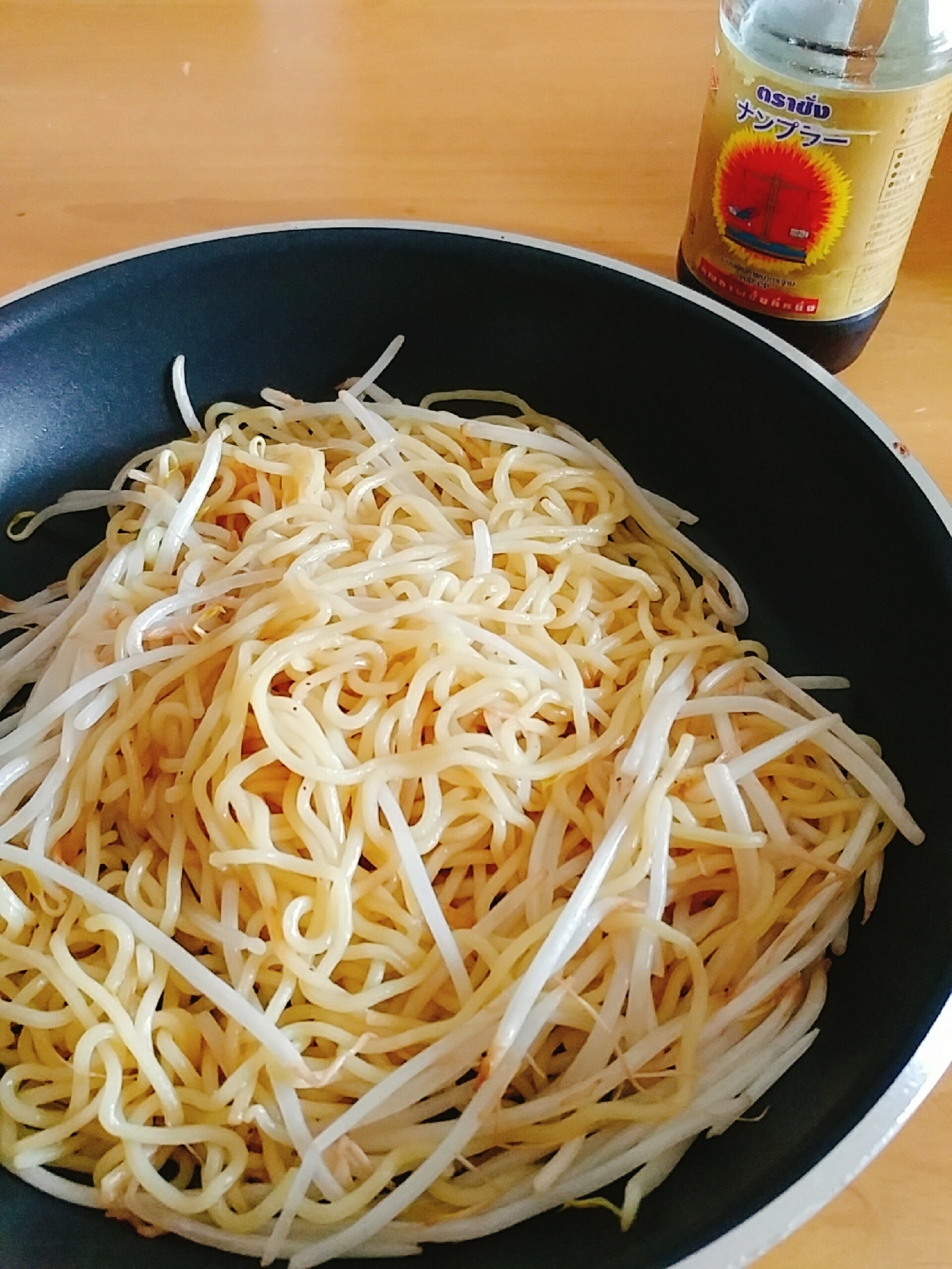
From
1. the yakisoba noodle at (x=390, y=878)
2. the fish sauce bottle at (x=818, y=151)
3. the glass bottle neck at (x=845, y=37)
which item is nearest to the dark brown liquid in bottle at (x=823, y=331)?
the fish sauce bottle at (x=818, y=151)

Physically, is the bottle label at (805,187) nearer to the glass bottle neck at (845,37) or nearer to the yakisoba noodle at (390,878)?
the glass bottle neck at (845,37)

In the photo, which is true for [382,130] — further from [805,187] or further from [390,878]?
[390,878]

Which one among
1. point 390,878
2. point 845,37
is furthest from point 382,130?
point 390,878

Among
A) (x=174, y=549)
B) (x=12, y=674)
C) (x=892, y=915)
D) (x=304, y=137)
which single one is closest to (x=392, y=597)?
(x=174, y=549)

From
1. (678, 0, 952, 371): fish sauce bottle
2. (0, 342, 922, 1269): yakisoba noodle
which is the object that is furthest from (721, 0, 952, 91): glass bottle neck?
(0, 342, 922, 1269): yakisoba noodle

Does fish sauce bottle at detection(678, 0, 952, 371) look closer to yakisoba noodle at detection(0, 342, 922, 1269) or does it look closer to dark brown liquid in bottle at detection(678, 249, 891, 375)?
dark brown liquid in bottle at detection(678, 249, 891, 375)
